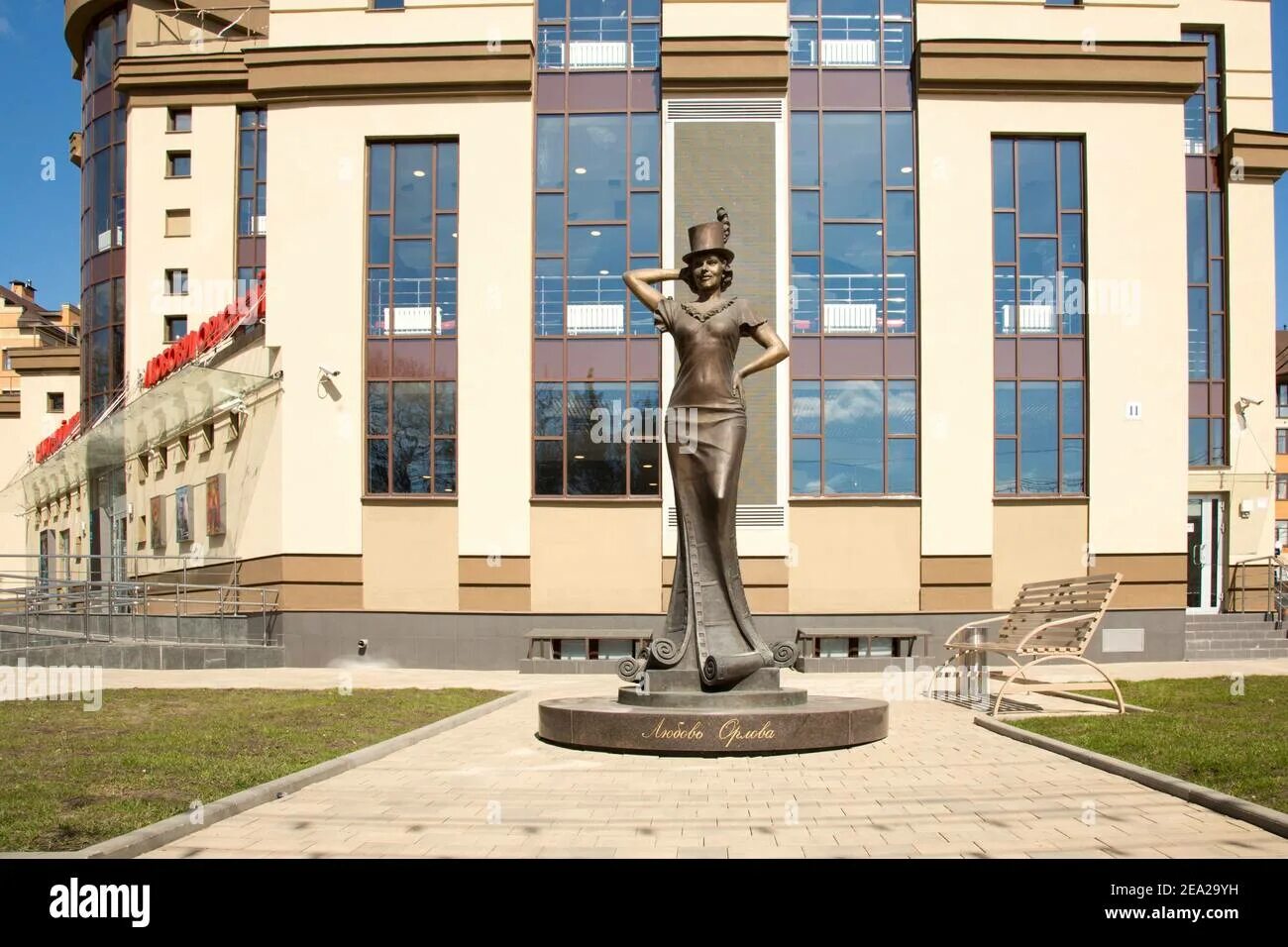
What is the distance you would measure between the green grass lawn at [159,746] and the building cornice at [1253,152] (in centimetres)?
2235

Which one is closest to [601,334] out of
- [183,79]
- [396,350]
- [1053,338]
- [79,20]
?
[396,350]

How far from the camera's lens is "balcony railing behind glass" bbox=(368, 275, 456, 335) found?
2509cm

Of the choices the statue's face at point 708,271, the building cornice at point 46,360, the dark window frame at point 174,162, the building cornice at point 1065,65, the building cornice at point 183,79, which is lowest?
the statue's face at point 708,271

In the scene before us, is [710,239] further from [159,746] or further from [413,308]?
[413,308]

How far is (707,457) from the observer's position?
10914 mm

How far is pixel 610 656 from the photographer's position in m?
22.5

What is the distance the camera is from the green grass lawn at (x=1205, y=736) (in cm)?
800

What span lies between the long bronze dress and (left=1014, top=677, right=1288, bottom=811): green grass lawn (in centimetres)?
304

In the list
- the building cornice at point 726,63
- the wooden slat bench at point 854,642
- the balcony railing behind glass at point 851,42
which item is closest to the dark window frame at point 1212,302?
the balcony railing behind glass at point 851,42

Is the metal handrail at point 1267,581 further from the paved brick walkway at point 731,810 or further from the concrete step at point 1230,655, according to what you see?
the paved brick walkway at point 731,810

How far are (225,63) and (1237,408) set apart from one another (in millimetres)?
28935

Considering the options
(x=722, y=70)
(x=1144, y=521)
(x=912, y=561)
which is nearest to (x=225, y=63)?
(x=722, y=70)

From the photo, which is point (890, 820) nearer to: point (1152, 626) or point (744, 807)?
point (744, 807)

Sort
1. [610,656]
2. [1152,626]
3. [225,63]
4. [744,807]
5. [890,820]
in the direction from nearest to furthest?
1. [890,820]
2. [744,807]
3. [610,656]
4. [1152,626]
5. [225,63]
